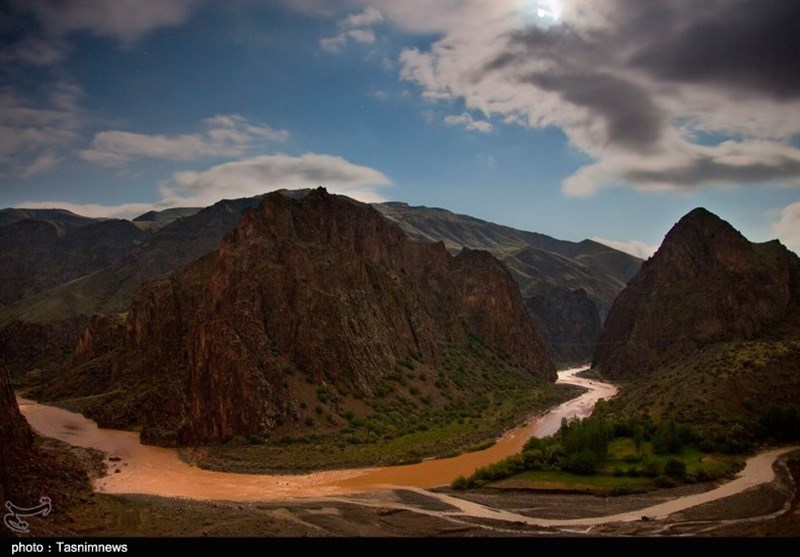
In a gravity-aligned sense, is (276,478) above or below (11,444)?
below

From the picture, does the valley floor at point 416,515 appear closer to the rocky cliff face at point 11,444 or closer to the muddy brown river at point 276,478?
the muddy brown river at point 276,478

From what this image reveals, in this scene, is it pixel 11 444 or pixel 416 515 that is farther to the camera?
pixel 416 515

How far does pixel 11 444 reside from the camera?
1332 inches

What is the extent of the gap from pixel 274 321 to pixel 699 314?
9502cm

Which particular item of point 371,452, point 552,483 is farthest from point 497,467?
point 371,452

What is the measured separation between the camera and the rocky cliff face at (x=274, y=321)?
62500mm

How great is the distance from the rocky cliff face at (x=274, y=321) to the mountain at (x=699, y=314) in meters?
34.9

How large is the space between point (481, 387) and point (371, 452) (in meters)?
43.6

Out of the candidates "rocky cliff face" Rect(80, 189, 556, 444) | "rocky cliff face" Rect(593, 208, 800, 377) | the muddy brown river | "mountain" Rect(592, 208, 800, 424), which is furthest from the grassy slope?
"rocky cliff face" Rect(593, 208, 800, 377)

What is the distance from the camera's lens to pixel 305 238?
307 feet

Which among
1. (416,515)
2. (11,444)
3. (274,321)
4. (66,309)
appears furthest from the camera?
(66,309)

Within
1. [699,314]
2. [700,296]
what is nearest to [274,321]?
[699,314]

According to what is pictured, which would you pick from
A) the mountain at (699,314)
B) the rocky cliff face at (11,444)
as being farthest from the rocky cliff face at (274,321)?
the mountain at (699,314)

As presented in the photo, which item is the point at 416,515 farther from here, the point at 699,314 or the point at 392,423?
the point at 699,314
